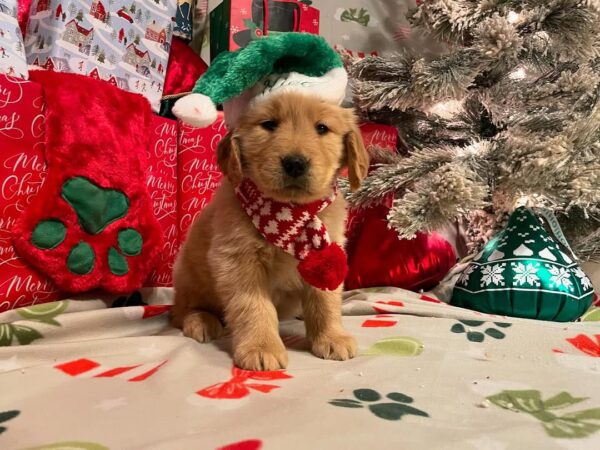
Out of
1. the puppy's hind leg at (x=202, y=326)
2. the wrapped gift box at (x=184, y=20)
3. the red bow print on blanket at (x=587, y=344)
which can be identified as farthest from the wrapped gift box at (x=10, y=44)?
the red bow print on blanket at (x=587, y=344)

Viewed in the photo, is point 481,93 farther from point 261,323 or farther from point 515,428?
point 515,428

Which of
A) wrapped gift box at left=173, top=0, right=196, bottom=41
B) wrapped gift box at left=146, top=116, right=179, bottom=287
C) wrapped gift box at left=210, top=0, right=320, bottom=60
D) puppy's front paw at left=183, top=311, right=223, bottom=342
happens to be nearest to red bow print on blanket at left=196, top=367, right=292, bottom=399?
puppy's front paw at left=183, top=311, right=223, bottom=342

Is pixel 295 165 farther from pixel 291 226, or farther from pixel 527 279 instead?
pixel 527 279

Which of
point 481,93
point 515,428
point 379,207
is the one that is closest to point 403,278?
point 379,207

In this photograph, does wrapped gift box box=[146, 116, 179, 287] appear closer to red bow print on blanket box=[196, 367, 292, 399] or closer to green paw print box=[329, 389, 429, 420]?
red bow print on blanket box=[196, 367, 292, 399]

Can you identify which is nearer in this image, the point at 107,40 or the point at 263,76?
the point at 263,76

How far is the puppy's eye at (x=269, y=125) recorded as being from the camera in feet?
3.97

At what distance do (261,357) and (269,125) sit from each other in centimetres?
56

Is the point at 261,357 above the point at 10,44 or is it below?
below

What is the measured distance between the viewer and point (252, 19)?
2.00 meters

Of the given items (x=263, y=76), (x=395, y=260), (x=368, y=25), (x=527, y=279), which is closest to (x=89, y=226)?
(x=263, y=76)

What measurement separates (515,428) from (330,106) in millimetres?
843

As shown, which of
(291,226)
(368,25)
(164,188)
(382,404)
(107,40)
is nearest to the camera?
(382,404)

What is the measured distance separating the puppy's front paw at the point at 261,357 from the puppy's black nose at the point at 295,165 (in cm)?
41
